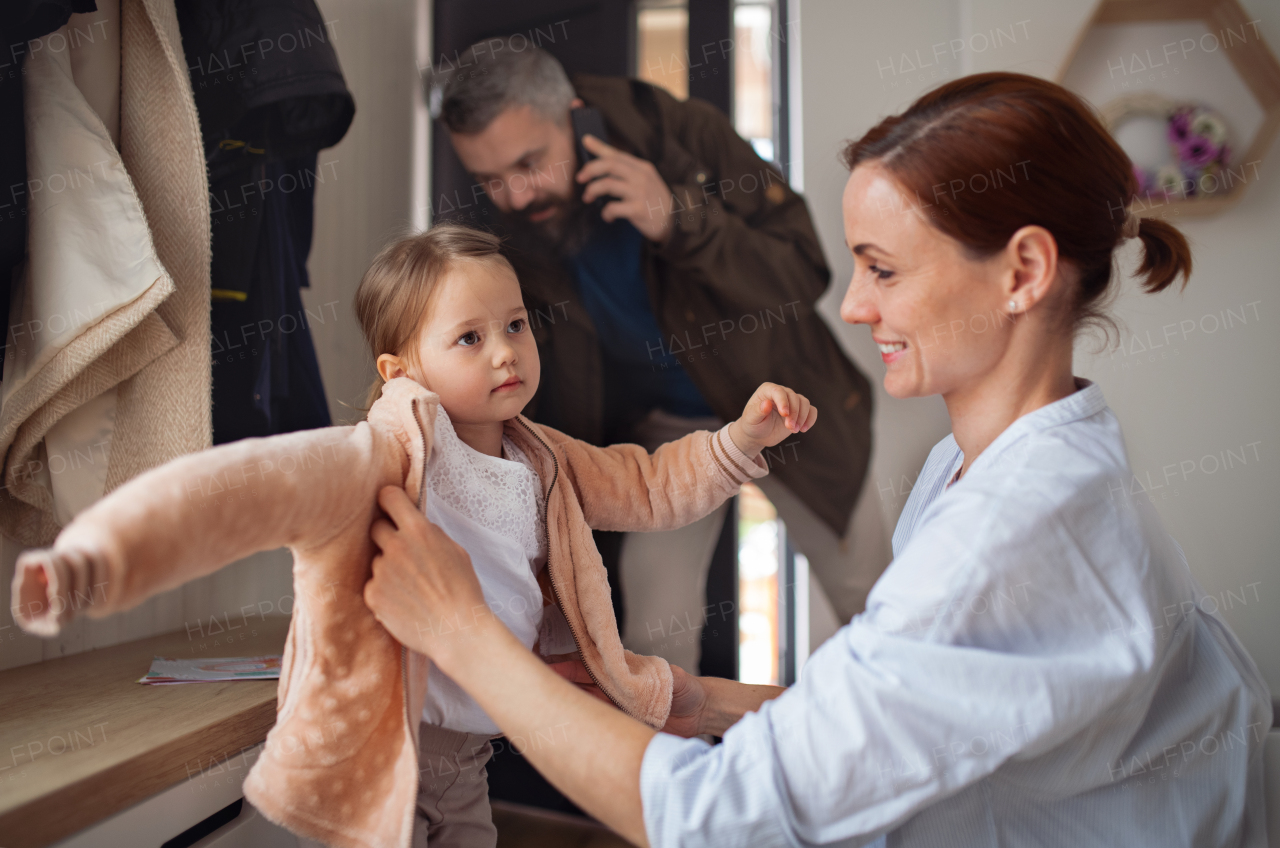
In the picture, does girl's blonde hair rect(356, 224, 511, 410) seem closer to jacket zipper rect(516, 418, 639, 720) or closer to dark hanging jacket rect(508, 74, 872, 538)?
jacket zipper rect(516, 418, 639, 720)

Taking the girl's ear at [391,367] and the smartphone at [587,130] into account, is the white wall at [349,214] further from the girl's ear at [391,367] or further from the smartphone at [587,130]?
the girl's ear at [391,367]

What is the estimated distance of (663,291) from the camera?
5.57ft

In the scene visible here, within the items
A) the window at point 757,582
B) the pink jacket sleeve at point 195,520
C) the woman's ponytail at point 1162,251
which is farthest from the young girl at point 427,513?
the window at point 757,582

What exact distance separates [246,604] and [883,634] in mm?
1406

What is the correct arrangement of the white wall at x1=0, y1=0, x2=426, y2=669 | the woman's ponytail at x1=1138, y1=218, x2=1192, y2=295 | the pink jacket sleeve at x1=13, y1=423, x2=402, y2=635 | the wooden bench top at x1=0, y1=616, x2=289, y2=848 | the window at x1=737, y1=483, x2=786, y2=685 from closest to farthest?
the pink jacket sleeve at x1=13, y1=423, x2=402, y2=635 < the wooden bench top at x1=0, y1=616, x2=289, y2=848 < the woman's ponytail at x1=1138, y1=218, x2=1192, y2=295 < the white wall at x1=0, y1=0, x2=426, y2=669 < the window at x1=737, y1=483, x2=786, y2=685

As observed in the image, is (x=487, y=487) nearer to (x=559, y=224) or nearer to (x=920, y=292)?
(x=920, y=292)

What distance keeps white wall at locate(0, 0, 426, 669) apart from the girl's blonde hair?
1.87 feet

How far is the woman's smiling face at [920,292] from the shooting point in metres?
0.79

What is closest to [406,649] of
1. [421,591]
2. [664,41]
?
[421,591]

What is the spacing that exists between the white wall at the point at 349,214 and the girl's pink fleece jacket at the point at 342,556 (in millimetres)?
767

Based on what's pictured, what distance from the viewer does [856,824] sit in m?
0.62

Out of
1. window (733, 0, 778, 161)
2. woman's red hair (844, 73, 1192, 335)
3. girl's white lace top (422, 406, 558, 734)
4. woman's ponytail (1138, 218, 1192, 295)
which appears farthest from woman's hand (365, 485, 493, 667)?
window (733, 0, 778, 161)

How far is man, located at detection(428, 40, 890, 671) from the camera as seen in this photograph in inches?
65.7

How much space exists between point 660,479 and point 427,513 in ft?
1.15
